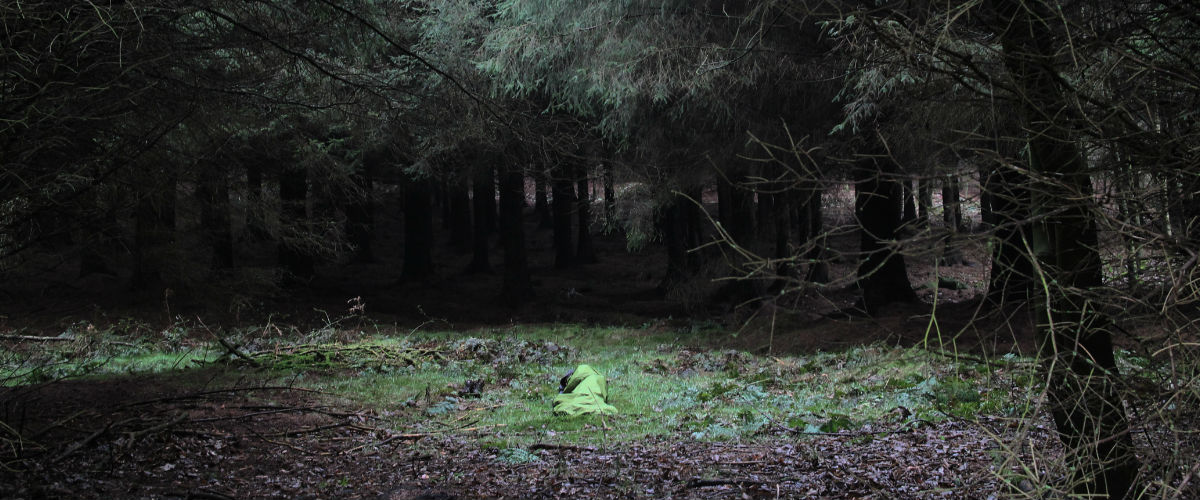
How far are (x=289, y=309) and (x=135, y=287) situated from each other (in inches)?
176

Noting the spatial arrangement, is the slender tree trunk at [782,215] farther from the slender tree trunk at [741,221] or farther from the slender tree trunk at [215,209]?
the slender tree trunk at [215,209]

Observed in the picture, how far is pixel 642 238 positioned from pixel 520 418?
10.2 meters

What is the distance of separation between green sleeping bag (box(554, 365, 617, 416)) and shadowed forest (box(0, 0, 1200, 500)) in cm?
7

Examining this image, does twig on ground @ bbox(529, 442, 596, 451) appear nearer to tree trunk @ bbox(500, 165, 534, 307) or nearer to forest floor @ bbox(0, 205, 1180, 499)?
forest floor @ bbox(0, 205, 1180, 499)

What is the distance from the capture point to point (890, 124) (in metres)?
10.2

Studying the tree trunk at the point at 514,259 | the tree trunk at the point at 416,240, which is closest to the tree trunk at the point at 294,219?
the tree trunk at the point at 416,240

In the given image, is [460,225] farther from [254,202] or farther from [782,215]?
[782,215]

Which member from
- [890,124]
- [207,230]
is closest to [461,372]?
[207,230]

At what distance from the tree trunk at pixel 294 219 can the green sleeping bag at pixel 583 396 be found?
7.44 m

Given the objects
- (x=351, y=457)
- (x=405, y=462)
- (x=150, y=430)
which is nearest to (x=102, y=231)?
(x=150, y=430)

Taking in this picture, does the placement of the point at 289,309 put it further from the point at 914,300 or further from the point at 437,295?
the point at 914,300

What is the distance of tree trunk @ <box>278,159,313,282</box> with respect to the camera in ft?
48.1

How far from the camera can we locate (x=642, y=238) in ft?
58.4

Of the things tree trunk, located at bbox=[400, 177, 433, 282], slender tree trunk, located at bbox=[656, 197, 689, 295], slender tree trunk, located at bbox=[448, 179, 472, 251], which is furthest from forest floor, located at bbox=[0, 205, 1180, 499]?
slender tree trunk, located at bbox=[448, 179, 472, 251]
